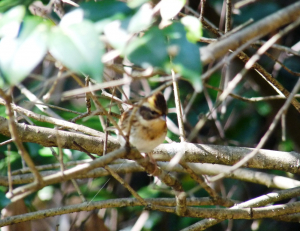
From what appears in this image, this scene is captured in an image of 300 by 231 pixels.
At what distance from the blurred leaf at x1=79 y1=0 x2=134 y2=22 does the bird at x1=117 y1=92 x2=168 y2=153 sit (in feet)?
4.60

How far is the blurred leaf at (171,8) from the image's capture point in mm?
1758

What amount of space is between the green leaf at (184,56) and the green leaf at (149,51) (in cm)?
4

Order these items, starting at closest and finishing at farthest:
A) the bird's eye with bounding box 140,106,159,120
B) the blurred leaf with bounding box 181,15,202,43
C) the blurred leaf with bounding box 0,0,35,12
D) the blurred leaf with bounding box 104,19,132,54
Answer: the blurred leaf with bounding box 104,19,132,54 < the blurred leaf with bounding box 181,15,202,43 < the blurred leaf with bounding box 0,0,35,12 < the bird's eye with bounding box 140,106,159,120

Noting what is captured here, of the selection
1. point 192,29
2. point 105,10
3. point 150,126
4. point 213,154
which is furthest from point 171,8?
point 213,154

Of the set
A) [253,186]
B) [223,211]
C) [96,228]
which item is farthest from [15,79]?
[253,186]

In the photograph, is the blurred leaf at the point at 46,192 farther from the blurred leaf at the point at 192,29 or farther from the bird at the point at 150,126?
the blurred leaf at the point at 192,29

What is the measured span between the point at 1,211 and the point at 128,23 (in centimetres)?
249


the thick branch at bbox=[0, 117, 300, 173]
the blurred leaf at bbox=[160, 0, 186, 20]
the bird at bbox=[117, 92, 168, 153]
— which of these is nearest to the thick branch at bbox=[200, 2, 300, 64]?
the blurred leaf at bbox=[160, 0, 186, 20]

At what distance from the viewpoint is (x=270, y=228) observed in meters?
4.91

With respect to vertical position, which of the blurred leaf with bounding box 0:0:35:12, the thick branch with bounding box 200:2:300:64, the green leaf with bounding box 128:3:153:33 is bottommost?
the thick branch with bounding box 200:2:300:64

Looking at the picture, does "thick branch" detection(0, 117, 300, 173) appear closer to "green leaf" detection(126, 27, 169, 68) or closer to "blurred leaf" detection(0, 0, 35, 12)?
"blurred leaf" detection(0, 0, 35, 12)

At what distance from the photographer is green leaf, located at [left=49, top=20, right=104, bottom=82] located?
1.37 meters

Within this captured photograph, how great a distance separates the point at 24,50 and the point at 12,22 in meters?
0.22

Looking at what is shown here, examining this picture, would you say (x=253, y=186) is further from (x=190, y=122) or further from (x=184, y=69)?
(x=184, y=69)
